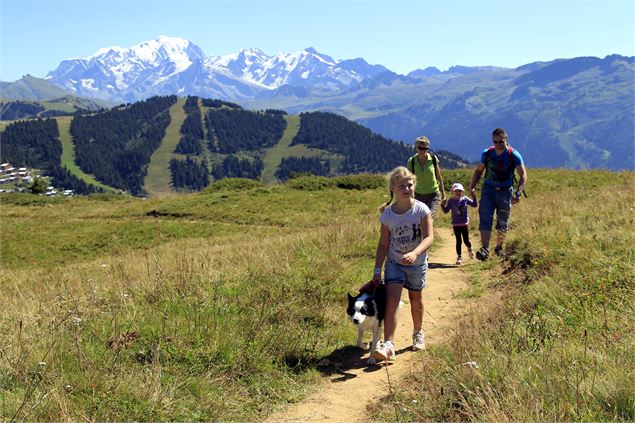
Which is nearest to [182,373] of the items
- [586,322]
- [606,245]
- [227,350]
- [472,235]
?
[227,350]

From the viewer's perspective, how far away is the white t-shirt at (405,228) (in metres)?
6.35

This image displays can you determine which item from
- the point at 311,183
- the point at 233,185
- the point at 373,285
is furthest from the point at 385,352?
the point at 233,185

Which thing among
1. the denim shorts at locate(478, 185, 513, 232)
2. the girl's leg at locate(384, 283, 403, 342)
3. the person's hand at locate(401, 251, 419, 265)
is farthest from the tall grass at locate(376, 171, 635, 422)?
the denim shorts at locate(478, 185, 513, 232)

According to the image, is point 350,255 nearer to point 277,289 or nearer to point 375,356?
point 277,289

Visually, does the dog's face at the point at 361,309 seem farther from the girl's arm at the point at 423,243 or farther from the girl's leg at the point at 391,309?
the girl's arm at the point at 423,243

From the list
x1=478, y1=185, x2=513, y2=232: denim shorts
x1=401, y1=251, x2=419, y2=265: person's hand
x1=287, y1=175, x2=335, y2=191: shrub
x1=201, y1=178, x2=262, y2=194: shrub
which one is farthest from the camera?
x1=201, y1=178, x2=262, y2=194: shrub

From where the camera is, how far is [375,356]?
613cm

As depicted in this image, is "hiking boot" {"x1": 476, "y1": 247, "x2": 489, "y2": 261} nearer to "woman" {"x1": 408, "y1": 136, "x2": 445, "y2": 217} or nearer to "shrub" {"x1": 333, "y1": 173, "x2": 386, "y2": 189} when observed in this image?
"woman" {"x1": 408, "y1": 136, "x2": 445, "y2": 217}

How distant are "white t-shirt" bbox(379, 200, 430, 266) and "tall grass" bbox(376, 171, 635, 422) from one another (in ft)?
3.93

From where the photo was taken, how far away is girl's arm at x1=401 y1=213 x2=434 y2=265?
5.95 metres

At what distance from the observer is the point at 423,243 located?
20.4 ft

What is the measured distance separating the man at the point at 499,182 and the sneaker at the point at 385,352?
5.82m

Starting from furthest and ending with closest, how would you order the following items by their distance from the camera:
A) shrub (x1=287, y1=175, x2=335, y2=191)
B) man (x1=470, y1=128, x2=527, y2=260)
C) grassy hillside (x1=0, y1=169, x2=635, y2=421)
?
shrub (x1=287, y1=175, x2=335, y2=191), man (x1=470, y1=128, x2=527, y2=260), grassy hillside (x1=0, y1=169, x2=635, y2=421)

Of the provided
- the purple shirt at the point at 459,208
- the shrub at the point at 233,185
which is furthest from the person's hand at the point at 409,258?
the shrub at the point at 233,185
